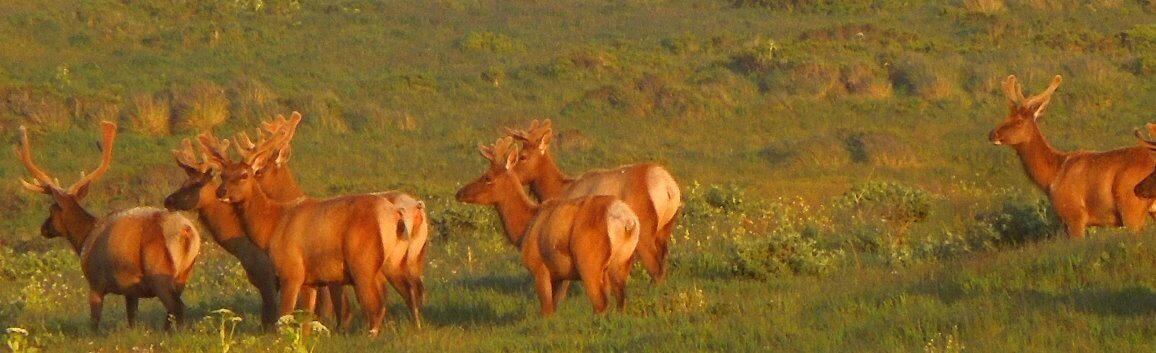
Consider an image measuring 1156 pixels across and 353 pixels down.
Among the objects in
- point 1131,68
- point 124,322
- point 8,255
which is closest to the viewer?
point 124,322

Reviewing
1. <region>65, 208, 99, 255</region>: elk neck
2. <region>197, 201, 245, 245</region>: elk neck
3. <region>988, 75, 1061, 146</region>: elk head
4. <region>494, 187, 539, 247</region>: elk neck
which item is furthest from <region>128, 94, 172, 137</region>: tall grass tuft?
<region>988, 75, 1061, 146</region>: elk head

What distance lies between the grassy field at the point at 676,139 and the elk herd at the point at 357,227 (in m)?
0.35

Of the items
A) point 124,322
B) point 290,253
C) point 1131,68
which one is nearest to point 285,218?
point 290,253

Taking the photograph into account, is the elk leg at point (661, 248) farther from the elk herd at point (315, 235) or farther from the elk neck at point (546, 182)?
the elk neck at point (546, 182)

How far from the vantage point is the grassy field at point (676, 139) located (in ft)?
38.7

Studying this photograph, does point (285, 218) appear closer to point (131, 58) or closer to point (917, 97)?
point (917, 97)

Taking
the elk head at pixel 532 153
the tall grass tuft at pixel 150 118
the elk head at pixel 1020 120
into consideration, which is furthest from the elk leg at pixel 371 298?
the tall grass tuft at pixel 150 118

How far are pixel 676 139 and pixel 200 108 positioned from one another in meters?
7.48

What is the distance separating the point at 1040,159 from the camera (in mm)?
15609

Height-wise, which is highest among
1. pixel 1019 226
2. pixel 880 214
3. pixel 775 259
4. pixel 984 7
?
pixel 775 259

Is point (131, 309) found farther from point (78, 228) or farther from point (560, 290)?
point (560, 290)

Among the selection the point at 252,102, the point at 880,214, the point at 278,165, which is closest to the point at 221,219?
the point at 278,165

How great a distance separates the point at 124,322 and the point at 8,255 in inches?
270

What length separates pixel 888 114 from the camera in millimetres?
30797
